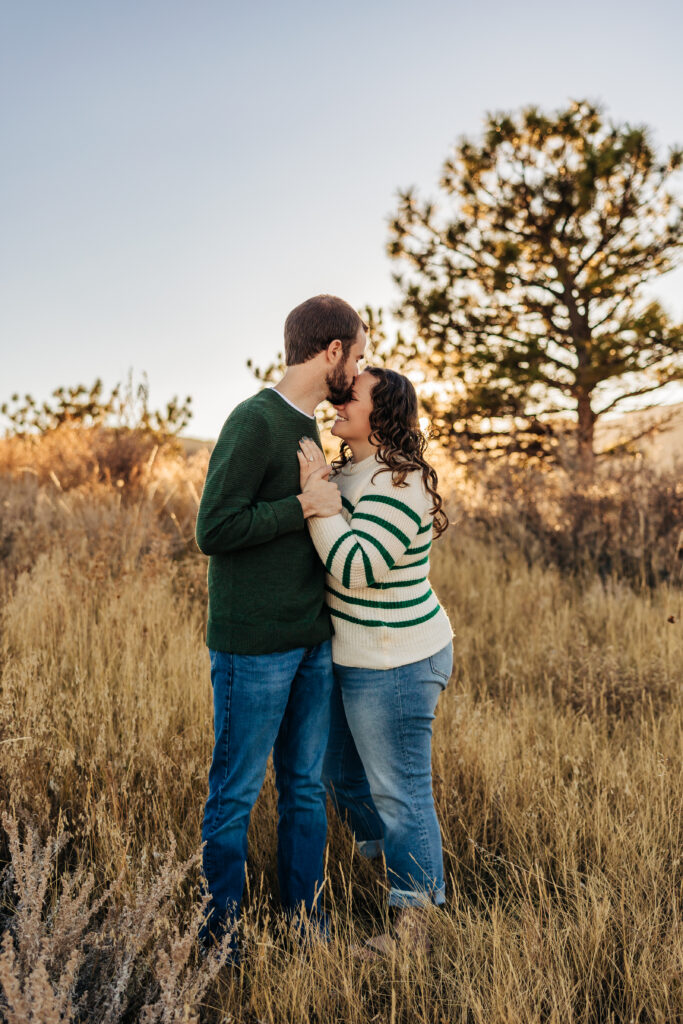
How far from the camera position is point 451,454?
36.6 feet

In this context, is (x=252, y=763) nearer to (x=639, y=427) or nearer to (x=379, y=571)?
(x=379, y=571)

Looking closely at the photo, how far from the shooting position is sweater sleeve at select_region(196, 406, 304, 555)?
2.03 m

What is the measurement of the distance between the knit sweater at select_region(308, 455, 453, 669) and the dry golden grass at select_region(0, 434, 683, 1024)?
797 mm

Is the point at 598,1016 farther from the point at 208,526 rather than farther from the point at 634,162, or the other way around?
the point at 634,162

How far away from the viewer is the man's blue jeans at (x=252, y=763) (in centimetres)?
211

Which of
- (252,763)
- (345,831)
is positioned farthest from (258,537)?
(345,831)

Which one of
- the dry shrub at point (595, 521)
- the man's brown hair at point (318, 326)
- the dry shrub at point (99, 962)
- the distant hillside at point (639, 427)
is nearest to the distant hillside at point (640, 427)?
the distant hillside at point (639, 427)

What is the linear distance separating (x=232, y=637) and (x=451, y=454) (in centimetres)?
937

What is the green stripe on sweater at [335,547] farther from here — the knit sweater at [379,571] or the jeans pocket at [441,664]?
the jeans pocket at [441,664]

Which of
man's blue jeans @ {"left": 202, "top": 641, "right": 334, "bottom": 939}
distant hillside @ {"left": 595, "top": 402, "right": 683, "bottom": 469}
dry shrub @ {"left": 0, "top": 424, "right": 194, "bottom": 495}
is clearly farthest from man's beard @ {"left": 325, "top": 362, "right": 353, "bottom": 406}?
distant hillside @ {"left": 595, "top": 402, "right": 683, "bottom": 469}

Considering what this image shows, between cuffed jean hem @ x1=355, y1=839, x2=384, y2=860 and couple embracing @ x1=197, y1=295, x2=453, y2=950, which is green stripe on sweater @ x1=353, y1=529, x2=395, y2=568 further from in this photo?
cuffed jean hem @ x1=355, y1=839, x2=384, y2=860

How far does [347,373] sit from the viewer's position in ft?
7.47

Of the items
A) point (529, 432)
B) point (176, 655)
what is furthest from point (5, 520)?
point (529, 432)

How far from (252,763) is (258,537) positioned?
70 centimetres
